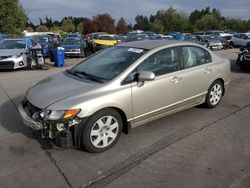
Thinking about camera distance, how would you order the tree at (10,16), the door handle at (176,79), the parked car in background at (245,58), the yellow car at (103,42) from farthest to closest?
the tree at (10,16) < the yellow car at (103,42) < the parked car in background at (245,58) < the door handle at (176,79)

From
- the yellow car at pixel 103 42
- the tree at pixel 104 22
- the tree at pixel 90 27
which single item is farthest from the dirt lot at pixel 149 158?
the tree at pixel 104 22

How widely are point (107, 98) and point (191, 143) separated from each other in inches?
58.2

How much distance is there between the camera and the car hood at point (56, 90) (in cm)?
363

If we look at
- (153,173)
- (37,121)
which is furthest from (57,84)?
(153,173)

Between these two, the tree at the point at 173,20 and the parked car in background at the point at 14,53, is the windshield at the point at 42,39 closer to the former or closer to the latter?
the parked car in background at the point at 14,53

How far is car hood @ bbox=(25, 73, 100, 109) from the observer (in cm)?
363

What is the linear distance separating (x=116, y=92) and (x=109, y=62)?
2.91ft

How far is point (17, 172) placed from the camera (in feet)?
11.0

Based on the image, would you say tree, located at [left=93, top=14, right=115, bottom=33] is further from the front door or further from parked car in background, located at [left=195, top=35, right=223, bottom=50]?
the front door

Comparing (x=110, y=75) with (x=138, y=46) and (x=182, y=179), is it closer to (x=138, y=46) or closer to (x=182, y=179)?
(x=138, y=46)

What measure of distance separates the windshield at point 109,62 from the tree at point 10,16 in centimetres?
2466

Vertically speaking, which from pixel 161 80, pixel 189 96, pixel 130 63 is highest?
pixel 130 63

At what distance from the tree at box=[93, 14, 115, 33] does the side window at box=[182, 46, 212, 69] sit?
66.7 meters

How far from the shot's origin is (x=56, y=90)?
386 cm
